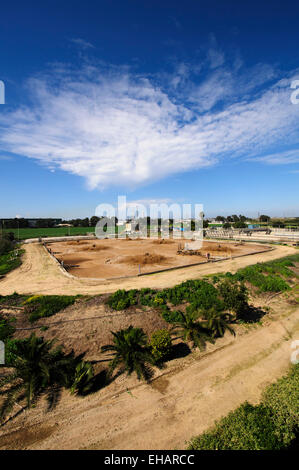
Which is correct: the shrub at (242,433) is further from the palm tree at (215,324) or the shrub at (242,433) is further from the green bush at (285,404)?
the palm tree at (215,324)

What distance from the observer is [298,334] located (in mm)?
12531

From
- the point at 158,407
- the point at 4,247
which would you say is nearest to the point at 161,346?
the point at 158,407

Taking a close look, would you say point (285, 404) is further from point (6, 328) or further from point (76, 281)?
point (76, 281)

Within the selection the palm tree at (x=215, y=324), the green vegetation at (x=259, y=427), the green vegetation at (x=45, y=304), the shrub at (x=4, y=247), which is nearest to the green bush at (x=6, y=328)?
the green vegetation at (x=45, y=304)

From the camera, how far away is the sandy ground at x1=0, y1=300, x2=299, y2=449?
248 inches

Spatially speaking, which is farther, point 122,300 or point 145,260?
point 145,260

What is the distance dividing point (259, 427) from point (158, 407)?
133 inches

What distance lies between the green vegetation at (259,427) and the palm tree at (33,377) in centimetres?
561

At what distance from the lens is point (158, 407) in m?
7.36

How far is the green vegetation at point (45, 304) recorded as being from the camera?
13.6 m

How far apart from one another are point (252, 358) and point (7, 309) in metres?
16.5

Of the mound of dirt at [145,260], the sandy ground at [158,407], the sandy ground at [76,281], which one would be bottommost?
the sandy ground at [158,407]

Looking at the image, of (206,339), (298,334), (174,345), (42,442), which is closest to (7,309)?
(42,442)

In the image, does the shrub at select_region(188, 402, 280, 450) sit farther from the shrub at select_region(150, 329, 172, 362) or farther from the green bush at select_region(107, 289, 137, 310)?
the green bush at select_region(107, 289, 137, 310)
